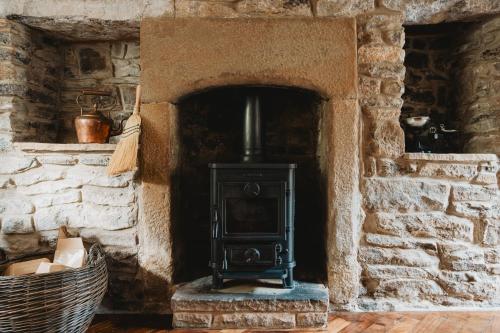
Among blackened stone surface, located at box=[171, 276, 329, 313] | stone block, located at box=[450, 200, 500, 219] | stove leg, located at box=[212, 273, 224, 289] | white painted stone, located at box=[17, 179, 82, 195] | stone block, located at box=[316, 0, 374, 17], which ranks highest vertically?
stone block, located at box=[316, 0, 374, 17]

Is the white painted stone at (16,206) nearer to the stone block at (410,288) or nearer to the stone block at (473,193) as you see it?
the stone block at (410,288)

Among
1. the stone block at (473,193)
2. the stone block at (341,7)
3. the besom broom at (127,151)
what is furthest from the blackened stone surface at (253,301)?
the stone block at (341,7)

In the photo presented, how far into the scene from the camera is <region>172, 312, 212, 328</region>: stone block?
6.74ft

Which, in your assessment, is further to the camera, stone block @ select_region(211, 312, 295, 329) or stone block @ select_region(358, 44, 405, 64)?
stone block @ select_region(358, 44, 405, 64)

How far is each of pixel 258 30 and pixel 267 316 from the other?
1802 millimetres

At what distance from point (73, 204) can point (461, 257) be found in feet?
8.61

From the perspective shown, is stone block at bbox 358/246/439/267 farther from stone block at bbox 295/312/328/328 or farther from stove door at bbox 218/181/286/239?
stove door at bbox 218/181/286/239

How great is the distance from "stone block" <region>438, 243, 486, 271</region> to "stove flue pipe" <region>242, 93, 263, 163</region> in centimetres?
138

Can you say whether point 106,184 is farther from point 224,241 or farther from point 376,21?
point 376,21

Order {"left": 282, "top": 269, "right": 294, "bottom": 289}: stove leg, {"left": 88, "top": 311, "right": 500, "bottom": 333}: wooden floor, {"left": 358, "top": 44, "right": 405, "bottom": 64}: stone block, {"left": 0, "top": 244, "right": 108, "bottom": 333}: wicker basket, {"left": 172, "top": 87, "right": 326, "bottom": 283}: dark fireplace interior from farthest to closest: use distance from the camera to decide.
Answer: {"left": 172, "top": 87, "right": 326, "bottom": 283}: dark fireplace interior → {"left": 358, "top": 44, "right": 405, "bottom": 64}: stone block → {"left": 282, "top": 269, "right": 294, "bottom": 289}: stove leg → {"left": 88, "top": 311, "right": 500, "bottom": 333}: wooden floor → {"left": 0, "top": 244, "right": 108, "bottom": 333}: wicker basket

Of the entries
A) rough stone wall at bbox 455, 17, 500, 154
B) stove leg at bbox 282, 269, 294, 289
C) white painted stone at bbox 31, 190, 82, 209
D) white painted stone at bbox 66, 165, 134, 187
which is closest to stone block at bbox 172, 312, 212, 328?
stove leg at bbox 282, 269, 294, 289

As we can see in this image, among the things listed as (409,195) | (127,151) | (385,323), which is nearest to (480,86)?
(409,195)

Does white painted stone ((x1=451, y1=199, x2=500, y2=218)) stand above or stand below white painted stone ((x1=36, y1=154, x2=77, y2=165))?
below

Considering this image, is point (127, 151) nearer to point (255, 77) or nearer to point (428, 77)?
point (255, 77)
